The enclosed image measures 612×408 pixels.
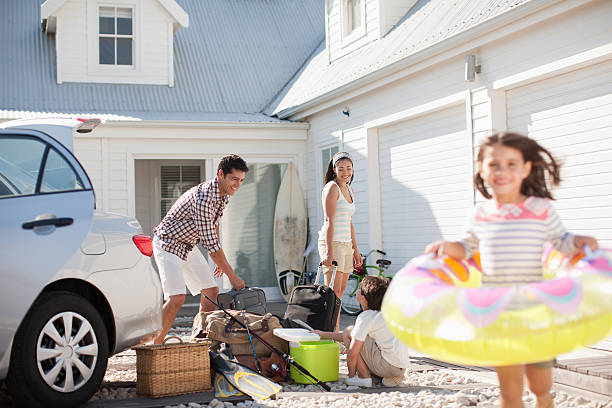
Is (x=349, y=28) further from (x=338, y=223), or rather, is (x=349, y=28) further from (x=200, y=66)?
(x=338, y=223)

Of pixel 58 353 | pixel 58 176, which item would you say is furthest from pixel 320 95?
pixel 58 353

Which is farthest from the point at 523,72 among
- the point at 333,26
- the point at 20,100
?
the point at 20,100

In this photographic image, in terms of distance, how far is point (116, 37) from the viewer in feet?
42.2

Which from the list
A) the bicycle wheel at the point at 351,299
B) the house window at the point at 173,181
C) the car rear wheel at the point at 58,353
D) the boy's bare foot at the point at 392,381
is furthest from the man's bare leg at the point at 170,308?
the house window at the point at 173,181

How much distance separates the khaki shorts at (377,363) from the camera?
17.1 feet

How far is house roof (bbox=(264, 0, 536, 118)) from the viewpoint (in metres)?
7.84

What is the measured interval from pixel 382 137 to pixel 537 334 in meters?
7.66

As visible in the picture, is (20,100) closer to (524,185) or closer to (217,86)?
(217,86)

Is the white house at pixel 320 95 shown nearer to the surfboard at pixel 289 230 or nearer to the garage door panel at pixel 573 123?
the garage door panel at pixel 573 123

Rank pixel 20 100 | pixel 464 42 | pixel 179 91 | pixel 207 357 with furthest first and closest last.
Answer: pixel 179 91
pixel 20 100
pixel 464 42
pixel 207 357

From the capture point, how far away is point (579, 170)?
665cm

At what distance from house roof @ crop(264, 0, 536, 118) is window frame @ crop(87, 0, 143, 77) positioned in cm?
240

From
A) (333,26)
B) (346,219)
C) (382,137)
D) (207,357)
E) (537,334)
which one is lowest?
(207,357)

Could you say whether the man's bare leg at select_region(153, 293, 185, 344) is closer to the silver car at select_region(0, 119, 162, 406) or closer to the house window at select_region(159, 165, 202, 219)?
the silver car at select_region(0, 119, 162, 406)
